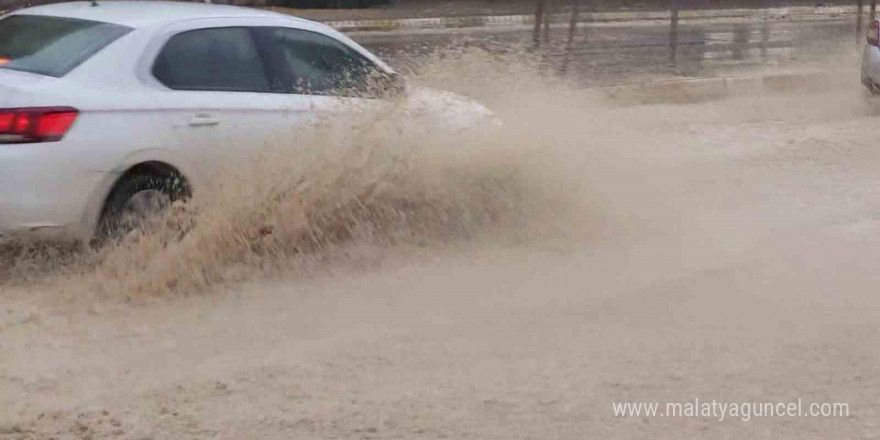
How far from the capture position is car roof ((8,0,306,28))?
7172mm

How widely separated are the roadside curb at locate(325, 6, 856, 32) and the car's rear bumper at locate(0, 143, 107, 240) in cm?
1662

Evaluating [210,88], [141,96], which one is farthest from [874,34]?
[141,96]

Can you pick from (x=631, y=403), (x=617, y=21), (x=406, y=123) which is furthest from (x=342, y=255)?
(x=617, y=21)

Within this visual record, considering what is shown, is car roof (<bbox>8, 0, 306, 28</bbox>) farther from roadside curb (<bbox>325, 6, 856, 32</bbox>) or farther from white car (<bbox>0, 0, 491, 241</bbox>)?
roadside curb (<bbox>325, 6, 856, 32</bbox>)

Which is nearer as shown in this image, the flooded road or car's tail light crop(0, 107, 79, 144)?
the flooded road

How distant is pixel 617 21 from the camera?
27.5m

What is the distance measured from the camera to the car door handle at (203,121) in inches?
273

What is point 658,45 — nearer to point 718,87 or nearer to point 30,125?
point 718,87

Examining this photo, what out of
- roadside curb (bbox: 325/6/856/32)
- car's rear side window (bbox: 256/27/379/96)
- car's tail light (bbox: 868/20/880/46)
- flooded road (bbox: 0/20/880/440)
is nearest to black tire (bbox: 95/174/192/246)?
flooded road (bbox: 0/20/880/440)

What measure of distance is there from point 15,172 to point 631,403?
3.22 m

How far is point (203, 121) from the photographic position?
698 centimetres

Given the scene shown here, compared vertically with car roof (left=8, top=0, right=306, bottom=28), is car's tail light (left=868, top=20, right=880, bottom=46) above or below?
below

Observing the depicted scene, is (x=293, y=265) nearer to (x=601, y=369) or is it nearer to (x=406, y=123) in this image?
(x=406, y=123)

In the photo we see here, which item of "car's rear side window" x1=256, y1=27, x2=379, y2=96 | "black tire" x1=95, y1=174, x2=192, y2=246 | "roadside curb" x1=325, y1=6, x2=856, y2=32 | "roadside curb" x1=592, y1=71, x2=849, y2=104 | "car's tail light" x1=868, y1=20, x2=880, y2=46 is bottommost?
"roadside curb" x1=325, y1=6, x2=856, y2=32
